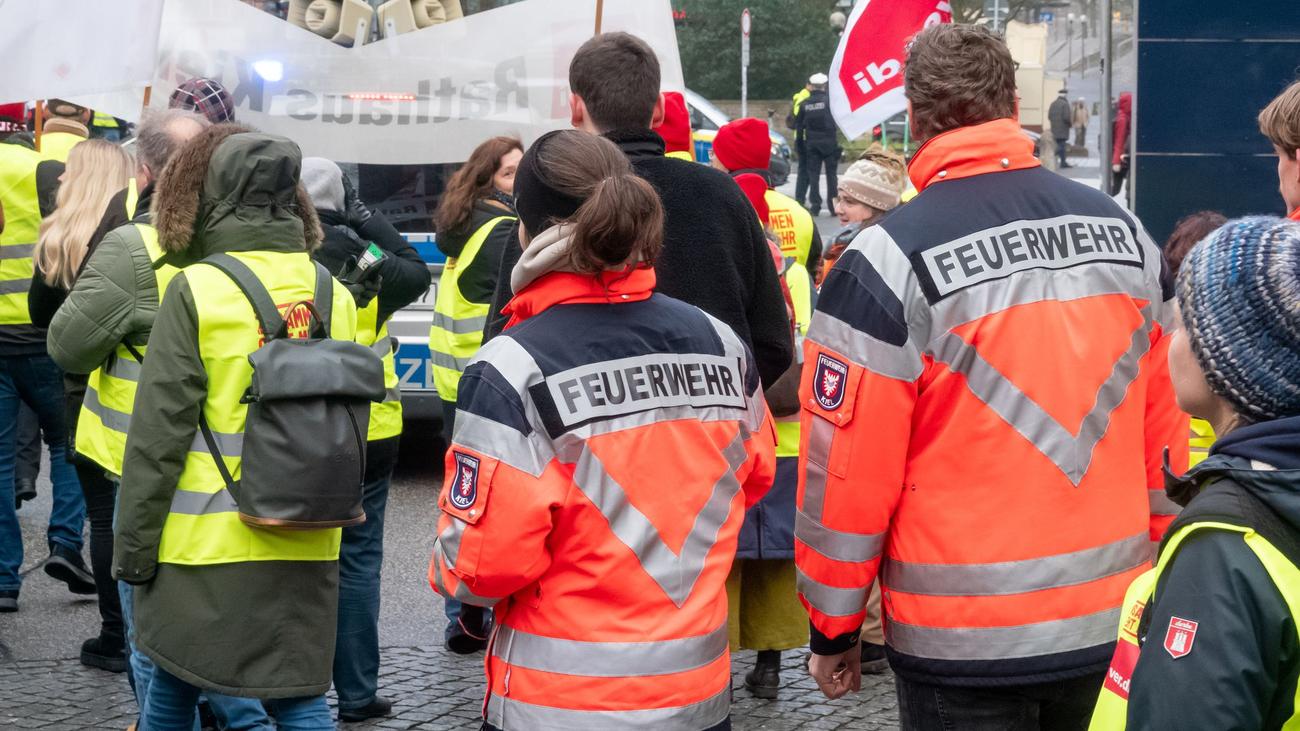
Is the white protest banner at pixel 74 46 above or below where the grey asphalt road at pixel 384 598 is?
above

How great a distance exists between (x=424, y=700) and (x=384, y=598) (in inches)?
51.6

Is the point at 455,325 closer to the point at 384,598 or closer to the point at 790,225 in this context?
the point at 384,598

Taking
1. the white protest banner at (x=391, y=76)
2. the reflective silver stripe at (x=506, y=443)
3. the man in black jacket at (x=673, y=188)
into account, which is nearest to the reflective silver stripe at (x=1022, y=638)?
the reflective silver stripe at (x=506, y=443)

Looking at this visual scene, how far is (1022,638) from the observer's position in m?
2.84

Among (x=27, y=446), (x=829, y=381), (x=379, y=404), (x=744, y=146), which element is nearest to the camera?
(x=829, y=381)

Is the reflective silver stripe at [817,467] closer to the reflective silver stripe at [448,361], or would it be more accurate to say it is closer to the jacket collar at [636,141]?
the jacket collar at [636,141]

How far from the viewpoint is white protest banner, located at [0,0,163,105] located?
17.1ft

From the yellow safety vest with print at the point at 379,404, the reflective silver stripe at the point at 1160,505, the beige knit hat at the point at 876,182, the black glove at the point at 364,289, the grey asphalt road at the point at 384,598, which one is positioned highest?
the beige knit hat at the point at 876,182

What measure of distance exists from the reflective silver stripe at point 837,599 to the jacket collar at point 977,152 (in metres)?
0.81

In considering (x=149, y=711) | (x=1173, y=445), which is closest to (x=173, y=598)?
(x=149, y=711)

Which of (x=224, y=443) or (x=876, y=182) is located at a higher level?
(x=876, y=182)

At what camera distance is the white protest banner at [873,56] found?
6465 millimetres

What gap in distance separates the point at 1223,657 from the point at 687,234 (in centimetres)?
222

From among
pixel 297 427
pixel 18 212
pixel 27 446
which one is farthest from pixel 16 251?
pixel 297 427
